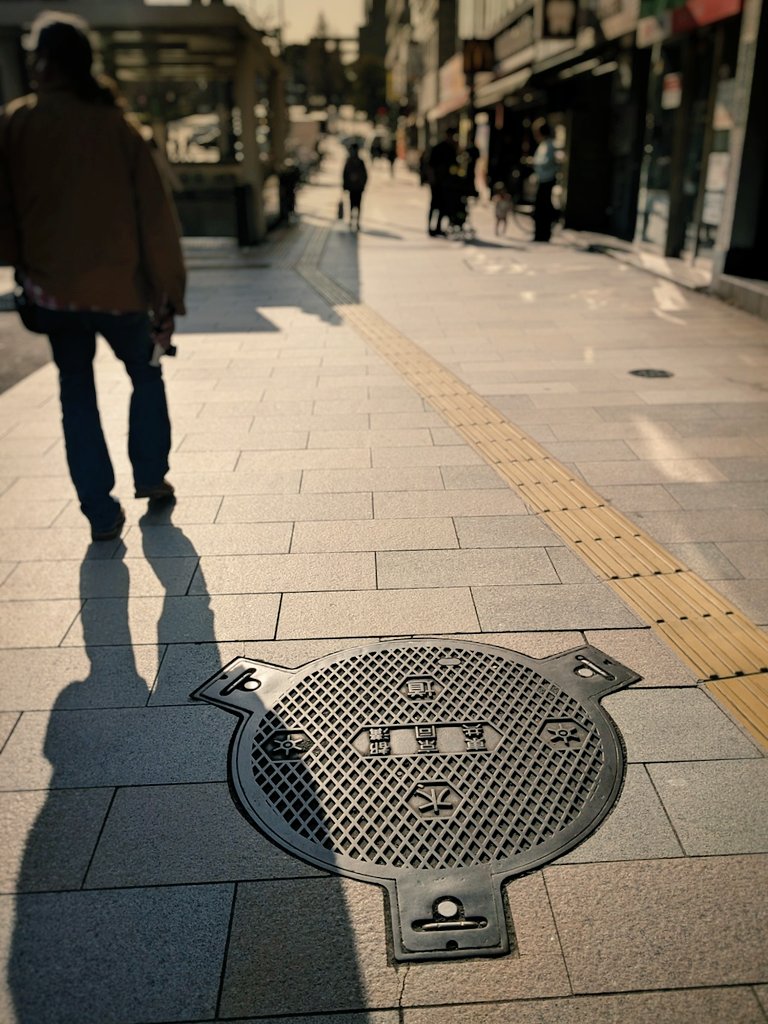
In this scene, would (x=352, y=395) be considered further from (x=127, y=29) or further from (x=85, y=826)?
(x=127, y=29)

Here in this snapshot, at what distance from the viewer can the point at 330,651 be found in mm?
3117

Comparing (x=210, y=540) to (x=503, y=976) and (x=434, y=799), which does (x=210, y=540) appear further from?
(x=503, y=976)

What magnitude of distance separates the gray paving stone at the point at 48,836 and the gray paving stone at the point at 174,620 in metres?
0.85

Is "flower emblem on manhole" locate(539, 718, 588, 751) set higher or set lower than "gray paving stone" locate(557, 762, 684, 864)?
higher

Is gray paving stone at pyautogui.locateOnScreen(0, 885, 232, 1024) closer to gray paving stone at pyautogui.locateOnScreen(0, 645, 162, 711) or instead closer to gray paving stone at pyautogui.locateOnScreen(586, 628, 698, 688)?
gray paving stone at pyautogui.locateOnScreen(0, 645, 162, 711)

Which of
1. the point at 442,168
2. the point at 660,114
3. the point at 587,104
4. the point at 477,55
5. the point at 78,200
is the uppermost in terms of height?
the point at 477,55

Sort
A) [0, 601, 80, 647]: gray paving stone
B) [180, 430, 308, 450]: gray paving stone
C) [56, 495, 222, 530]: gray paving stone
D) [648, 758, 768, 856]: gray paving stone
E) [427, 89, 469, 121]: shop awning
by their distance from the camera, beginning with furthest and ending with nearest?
[427, 89, 469, 121]: shop awning, [180, 430, 308, 450]: gray paving stone, [56, 495, 222, 530]: gray paving stone, [0, 601, 80, 647]: gray paving stone, [648, 758, 768, 856]: gray paving stone

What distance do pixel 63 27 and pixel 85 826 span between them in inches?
123

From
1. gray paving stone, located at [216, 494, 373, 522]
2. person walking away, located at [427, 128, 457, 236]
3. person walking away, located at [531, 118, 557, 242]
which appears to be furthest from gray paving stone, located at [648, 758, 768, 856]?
person walking away, located at [427, 128, 457, 236]

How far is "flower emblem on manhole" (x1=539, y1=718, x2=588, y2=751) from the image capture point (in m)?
2.63

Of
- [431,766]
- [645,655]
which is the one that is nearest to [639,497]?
[645,655]

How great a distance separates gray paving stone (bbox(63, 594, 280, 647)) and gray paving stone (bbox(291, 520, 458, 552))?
1.79 ft

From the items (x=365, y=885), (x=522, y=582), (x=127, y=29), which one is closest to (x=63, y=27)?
(x=522, y=582)

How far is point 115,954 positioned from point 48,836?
0.47m
